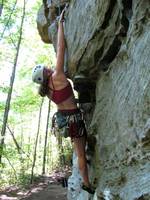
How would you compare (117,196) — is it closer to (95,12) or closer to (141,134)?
(141,134)

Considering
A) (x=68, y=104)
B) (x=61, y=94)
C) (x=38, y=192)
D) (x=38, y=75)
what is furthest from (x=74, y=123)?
(x=38, y=192)

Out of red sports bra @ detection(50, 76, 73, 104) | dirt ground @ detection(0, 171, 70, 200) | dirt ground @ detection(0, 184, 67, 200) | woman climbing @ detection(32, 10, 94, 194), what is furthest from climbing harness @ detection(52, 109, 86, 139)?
dirt ground @ detection(0, 184, 67, 200)

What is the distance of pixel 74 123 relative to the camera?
6582 mm

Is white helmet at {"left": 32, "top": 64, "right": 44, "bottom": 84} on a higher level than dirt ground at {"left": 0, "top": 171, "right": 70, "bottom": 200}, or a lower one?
higher

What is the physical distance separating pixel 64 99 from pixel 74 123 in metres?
0.46

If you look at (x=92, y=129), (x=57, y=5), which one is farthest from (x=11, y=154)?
(x=92, y=129)

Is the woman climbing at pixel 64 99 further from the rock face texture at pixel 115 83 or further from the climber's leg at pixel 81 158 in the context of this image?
the rock face texture at pixel 115 83

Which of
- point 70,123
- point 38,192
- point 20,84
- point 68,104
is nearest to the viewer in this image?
point 70,123

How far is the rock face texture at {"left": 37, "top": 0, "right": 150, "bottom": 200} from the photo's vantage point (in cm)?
498

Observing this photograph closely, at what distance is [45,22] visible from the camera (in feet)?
34.6

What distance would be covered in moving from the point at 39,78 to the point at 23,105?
15.9 metres

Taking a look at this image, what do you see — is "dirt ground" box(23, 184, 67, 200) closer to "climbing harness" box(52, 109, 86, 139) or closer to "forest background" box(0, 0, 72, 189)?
"forest background" box(0, 0, 72, 189)

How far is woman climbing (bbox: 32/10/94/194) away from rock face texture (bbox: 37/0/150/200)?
22 centimetres

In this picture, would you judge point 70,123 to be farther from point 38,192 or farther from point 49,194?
point 38,192
